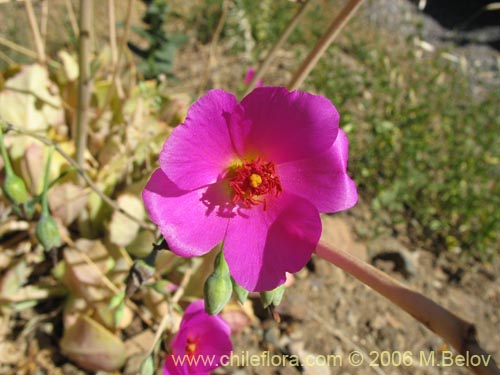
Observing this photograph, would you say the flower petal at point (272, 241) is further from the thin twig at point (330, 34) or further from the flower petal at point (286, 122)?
the thin twig at point (330, 34)

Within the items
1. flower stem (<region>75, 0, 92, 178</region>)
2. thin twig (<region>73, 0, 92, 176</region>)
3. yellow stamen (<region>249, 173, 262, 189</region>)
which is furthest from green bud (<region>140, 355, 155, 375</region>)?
thin twig (<region>73, 0, 92, 176</region>)

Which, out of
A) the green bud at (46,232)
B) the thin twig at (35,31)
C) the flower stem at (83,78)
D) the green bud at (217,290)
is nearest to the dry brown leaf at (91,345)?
the green bud at (46,232)

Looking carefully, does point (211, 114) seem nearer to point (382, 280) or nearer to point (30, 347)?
point (382, 280)

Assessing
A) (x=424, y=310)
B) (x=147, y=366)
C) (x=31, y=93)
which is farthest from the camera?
(x=31, y=93)

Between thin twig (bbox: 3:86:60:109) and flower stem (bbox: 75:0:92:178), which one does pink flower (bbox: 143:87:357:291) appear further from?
thin twig (bbox: 3:86:60:109)

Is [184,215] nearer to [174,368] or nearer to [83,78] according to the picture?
[174,368]

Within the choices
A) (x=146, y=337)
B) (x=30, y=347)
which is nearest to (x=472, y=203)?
(x=146, y=337)

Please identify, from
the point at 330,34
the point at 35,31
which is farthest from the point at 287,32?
the point at 35,31

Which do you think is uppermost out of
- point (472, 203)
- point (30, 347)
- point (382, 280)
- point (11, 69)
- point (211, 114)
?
point (211, 114)
